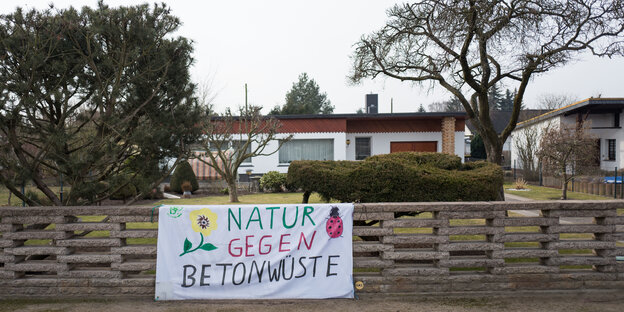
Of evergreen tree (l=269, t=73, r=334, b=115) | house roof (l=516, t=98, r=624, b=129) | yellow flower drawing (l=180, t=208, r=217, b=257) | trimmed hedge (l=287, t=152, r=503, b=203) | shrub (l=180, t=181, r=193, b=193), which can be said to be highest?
evergreen tree (l=269, t=73, r=334, b=115)

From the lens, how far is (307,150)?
2277 cm

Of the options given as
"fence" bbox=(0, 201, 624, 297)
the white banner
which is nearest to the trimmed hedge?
"fence" bbox=(0, 201, 624, 297)

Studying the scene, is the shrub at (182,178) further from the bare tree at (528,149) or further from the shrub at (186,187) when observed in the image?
the bare tree at (528,149)

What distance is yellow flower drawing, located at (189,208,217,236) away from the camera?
5172 millimetres

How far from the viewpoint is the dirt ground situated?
4.79m

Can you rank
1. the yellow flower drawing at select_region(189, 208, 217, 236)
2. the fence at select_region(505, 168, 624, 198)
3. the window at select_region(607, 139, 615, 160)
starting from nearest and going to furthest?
the yellow flower drawing at select_region(189, 208, 217, 236), the fence at select_region(505, 168, 624, 198), the window at select_region(607, 139, 615, 160)

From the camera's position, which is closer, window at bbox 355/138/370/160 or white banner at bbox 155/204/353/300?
white banner at bbox 155/204/353/300

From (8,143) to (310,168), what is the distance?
13.5ft

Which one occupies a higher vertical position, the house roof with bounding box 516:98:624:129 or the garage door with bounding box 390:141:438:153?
the house roof with bounding box 516:98:624:129

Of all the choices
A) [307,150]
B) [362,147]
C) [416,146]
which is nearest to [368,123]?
[362,147]

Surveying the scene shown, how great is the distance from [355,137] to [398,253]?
1824cm

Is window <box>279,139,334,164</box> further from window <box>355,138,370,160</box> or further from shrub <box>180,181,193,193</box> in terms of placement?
shrub <box>180,181,193,193</box>

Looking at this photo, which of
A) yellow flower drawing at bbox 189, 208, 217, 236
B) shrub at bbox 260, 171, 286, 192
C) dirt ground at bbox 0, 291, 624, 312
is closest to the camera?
dirt ground at bbox 0, 291, 624, 312

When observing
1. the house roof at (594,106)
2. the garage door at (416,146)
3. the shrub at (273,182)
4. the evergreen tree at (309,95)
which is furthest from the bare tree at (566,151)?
the evergreen tree at (309,95)
